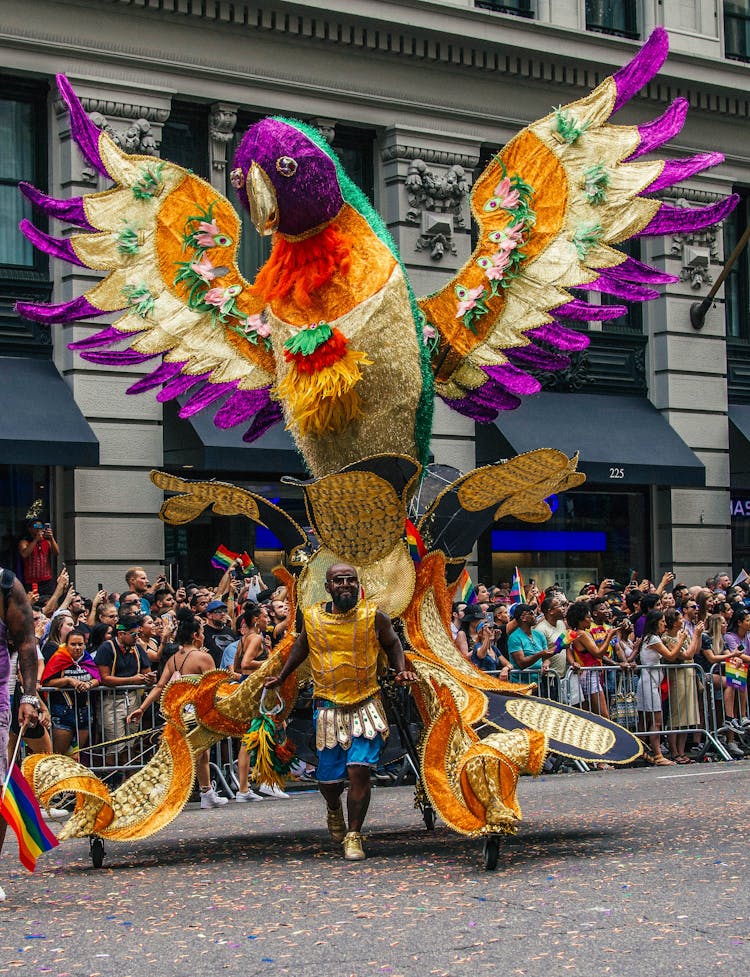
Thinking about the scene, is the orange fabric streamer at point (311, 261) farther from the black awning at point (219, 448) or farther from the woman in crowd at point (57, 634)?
the black awning at point (219, 448)

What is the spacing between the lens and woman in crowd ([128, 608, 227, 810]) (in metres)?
12.2

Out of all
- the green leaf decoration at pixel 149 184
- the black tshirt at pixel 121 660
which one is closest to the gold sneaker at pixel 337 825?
the green leaf decoration at pixel 149 184

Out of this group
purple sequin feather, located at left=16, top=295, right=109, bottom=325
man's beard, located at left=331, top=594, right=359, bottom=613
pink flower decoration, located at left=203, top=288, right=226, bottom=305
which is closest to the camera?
man's beard, located at left=331, top=594, right=359, bottom=613

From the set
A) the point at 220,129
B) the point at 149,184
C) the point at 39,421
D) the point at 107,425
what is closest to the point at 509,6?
the point at 220,129

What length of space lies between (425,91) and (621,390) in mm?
4779

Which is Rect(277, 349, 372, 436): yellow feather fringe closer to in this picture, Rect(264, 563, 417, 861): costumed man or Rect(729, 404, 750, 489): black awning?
Rect(264, 563, 417, 861): costumed man

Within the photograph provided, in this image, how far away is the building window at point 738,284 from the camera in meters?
23.5

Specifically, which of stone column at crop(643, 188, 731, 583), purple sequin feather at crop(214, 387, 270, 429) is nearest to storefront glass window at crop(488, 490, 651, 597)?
stone column at crop(643, 188, 731, 583)

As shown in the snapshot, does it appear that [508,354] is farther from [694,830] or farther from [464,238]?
[464,238]

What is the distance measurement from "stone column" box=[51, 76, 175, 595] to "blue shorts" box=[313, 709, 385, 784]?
8677mm

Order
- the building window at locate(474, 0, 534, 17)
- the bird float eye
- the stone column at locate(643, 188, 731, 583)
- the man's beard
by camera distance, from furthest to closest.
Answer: the stone column at locate(643, 188, 731, 583)
the building window at locate(474, 0, 534, 17)
the bird float eye
the man's beard

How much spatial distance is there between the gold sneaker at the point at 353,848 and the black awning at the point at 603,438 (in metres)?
11.2

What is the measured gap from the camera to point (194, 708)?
9.54 meters

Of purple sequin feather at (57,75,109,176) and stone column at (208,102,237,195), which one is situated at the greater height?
stone column at (208,102,237,195)
